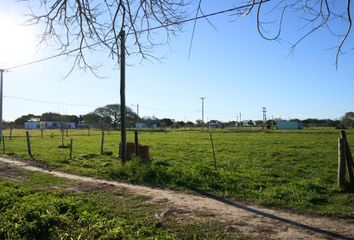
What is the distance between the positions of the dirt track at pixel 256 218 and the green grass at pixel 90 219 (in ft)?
1.27

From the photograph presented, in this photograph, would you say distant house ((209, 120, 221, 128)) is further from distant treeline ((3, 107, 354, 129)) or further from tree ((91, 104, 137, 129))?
tree ((91, 104, 137, 129))

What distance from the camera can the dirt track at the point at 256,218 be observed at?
7242 millimetres

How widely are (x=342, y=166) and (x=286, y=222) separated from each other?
445 centimetres

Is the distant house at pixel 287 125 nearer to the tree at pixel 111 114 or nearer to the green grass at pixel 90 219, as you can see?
the tree at pixel 111 114

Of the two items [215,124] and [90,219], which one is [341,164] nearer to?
[90,219]

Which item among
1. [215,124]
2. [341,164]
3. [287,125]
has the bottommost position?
[341,164]

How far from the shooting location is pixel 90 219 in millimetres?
8125

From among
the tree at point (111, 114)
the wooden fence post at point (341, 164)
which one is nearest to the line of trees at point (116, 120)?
the tree at point (111, 114)

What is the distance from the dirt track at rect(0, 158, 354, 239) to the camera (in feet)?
23.8

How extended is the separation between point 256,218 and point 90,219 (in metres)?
3.12

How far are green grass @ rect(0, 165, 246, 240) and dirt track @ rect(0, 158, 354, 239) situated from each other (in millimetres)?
386

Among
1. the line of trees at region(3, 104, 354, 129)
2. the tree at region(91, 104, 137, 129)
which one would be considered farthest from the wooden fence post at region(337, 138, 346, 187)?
the tree at region(91, 104, 137, 129)

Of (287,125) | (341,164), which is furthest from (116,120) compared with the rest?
(341,164)

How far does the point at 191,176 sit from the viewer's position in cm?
1335
